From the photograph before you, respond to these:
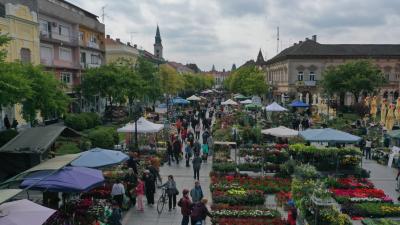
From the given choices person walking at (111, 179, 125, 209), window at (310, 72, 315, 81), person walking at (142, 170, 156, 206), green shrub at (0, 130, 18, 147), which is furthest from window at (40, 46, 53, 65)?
window at (310, 72, 315, 81)

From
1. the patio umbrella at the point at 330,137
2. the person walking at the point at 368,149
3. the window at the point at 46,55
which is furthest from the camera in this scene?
the window at the point at 46,55

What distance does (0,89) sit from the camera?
1944 cm

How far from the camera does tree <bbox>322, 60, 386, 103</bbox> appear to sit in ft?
163

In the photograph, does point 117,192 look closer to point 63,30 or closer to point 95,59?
point 63,30

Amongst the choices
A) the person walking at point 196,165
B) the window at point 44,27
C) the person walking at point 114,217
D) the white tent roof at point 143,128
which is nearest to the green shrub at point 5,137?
the white tent roof at point 143,128

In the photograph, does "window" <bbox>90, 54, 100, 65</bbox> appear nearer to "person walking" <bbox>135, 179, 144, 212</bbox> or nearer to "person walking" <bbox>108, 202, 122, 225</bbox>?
"person walking" <bbox>135, 179, 144, 212</bbox>

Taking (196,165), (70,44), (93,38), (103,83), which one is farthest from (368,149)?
(93,38)

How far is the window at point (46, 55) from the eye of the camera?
4159 cm

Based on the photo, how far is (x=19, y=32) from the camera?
3519 cm

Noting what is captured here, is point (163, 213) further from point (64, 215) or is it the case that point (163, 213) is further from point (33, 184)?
point (33, 184)

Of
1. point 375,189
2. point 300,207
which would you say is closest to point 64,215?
point 300,207

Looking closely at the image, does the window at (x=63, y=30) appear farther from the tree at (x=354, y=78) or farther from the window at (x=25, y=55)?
the tree at (x=354, y=78)

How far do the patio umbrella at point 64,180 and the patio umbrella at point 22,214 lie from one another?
1767mm

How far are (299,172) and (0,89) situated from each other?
1402cm
